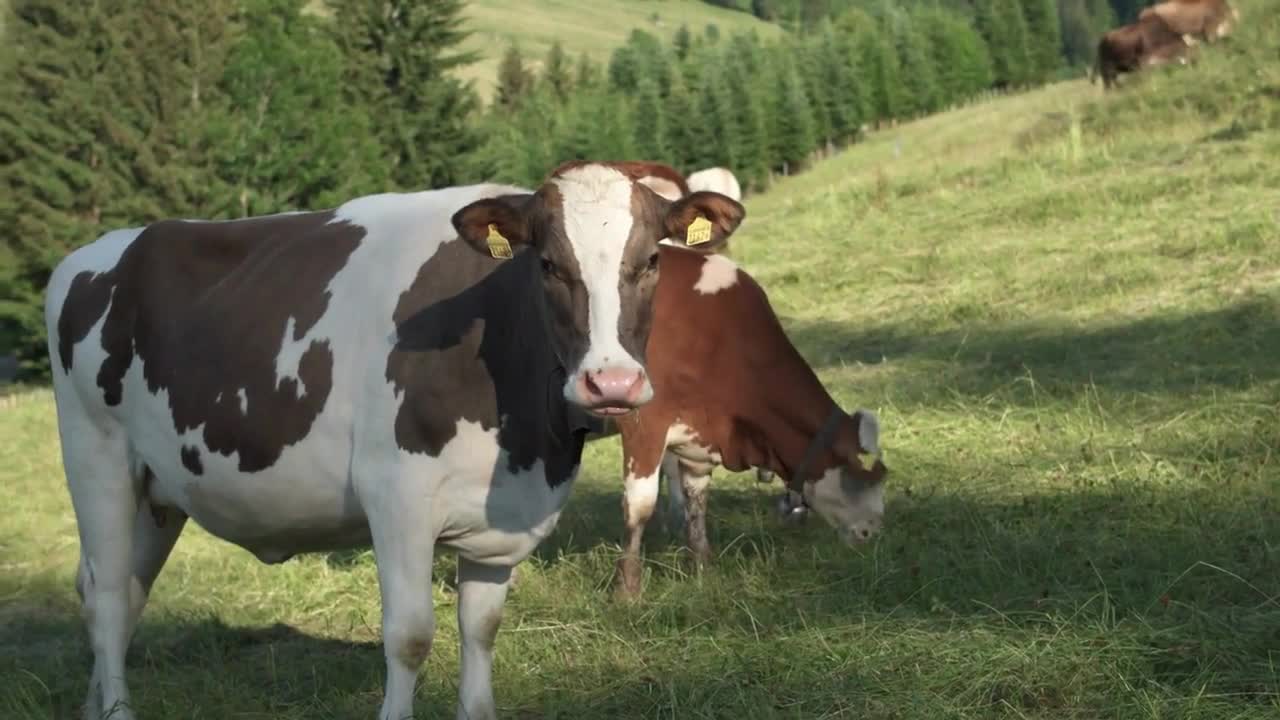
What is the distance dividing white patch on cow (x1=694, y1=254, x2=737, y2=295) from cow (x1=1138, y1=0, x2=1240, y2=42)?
1859 centimetres

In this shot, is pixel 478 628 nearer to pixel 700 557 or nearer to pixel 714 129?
pixel 700 557

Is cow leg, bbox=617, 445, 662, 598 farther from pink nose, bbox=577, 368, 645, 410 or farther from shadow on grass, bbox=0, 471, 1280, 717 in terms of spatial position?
pink nose, bbox=577, 368, 645, 410

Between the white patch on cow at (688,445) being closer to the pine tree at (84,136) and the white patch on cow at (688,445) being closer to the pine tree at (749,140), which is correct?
the pine tree at (84,136)

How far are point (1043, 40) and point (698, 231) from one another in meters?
115

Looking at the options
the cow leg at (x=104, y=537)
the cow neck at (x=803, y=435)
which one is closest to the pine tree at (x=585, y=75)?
the cow neck at (x=803, y=435)

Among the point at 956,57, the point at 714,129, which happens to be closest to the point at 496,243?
the point at 714,129

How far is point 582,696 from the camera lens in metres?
5.89

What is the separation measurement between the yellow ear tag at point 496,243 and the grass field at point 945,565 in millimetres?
1767

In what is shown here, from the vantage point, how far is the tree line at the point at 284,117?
43094 millimetres

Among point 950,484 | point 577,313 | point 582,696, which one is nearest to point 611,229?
point 577,313

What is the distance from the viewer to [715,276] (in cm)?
835

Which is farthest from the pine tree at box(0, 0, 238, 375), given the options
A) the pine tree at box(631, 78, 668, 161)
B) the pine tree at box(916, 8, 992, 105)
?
the pine tree at box(916, 8, 992, 105)

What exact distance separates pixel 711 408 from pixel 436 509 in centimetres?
347

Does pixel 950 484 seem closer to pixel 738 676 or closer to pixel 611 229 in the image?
pixel 738 676
